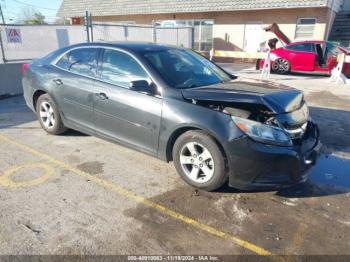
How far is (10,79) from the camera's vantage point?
8.65m

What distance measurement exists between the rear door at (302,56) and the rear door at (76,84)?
10841 millimetres

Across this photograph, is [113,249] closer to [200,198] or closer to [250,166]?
[200,198]

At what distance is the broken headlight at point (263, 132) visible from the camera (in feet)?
10.4

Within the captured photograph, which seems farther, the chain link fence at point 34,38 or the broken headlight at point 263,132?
the chain link fence at point 34,38

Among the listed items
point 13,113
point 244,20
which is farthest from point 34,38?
point 244,20

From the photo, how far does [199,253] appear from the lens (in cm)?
265

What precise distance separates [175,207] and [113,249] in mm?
844

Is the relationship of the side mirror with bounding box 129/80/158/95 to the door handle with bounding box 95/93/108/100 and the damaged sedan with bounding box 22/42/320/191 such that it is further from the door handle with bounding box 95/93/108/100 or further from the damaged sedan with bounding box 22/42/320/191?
the door handle with bounding box 95/93/108/100

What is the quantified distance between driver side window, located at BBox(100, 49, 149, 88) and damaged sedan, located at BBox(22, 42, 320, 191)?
1 cm

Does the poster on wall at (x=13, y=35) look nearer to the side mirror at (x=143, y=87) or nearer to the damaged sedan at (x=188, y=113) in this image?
the damaged sedan at (x=188, y=113)

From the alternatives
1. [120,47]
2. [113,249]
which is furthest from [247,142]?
[120,47]

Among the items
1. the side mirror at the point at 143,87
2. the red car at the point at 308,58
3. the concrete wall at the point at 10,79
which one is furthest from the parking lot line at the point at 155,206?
the red car at the point at 308,58

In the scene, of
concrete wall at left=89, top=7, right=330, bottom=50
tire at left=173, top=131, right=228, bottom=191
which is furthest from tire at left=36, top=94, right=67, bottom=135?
concrete wall at left=89, top=7, right=330, bottom=50

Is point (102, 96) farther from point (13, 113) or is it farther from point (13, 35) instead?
point (13, 35)
